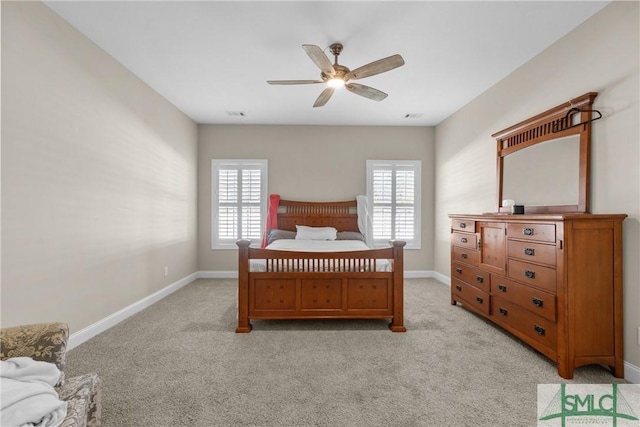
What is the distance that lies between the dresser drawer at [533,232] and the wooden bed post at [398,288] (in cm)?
99

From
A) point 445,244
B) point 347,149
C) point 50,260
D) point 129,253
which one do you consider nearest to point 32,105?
point 50,260

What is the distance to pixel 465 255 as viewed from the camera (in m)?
3.62

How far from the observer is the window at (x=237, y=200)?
552cm

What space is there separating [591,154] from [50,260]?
4562 millimetres

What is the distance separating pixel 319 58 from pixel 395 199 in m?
3.56

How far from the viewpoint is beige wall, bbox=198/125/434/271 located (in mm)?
5516

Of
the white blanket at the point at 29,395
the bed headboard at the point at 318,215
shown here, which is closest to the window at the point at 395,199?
the bed headboard at the point at 318,215

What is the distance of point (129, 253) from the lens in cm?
351

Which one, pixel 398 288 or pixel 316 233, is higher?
pixel 316 233

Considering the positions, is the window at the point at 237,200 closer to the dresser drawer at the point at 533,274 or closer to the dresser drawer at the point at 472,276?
the dresser drawer at the point at 472,276

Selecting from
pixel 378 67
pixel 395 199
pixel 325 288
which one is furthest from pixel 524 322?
pixel 395 199

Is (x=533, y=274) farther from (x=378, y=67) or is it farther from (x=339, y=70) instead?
(x=339, y=70)

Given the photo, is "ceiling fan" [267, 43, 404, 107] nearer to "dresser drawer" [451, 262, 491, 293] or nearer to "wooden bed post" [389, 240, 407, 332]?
"wooden bed post" [389, 240, 407, 332]

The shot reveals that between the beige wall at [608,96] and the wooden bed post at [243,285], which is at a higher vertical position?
the beige wall at [608,96]
